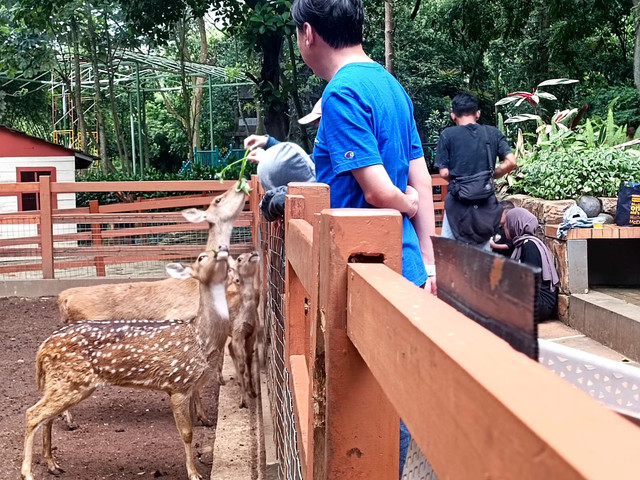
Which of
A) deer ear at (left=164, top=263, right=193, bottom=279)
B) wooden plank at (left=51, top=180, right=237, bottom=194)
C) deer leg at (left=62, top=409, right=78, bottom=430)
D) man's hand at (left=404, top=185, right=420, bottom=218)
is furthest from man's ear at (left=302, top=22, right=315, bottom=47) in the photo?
wooden plank at (left=51, top=180, right=237, bottom=194)

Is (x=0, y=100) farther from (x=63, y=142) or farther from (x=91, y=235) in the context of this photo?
(x=91, y=235)

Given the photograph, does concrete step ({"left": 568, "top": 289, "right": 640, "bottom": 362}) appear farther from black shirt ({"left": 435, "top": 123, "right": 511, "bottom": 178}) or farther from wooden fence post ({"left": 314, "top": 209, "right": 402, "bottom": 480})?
wooden fence post ({"left": 314, "top": 209, "right": 402, "bottom": 480})

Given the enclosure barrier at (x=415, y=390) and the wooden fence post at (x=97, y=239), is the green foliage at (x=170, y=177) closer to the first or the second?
the wooden fence post at (x=97, y=239)

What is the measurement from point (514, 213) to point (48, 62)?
1882 cm

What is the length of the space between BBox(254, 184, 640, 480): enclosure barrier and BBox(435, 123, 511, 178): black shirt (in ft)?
15.8

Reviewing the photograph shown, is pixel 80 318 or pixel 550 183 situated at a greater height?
pixel 550 183

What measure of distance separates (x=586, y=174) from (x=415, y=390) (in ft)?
24.3

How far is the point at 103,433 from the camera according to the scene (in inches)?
214

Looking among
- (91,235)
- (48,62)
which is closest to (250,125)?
(48,62)

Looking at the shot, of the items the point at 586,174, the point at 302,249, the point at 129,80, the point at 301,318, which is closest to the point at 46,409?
the point at 301,318

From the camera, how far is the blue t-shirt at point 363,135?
240 cm

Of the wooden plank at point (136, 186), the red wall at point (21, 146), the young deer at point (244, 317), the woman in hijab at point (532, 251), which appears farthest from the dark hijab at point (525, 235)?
the red wall at point (21, 146)

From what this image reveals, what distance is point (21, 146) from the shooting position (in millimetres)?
19781

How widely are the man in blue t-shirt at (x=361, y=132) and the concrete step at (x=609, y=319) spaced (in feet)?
11.8
